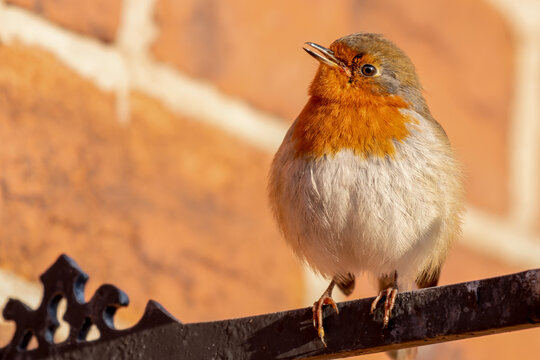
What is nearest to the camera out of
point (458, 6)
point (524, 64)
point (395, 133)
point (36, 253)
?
point (36, 253)

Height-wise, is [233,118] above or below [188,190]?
above

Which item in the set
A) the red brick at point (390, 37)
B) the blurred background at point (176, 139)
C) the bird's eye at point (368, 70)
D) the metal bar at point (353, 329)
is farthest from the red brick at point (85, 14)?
the metal bar at point (353, 329)

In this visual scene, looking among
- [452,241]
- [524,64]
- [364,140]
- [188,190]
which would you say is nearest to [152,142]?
[188,190]

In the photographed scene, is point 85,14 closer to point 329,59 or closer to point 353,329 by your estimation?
point 329,59

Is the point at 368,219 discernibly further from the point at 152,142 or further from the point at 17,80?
the point at 17,80

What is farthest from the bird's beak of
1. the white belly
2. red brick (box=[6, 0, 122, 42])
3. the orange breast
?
red brick (box=[6, 0, 122, 42])

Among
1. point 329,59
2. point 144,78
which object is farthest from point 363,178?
point 144,78
